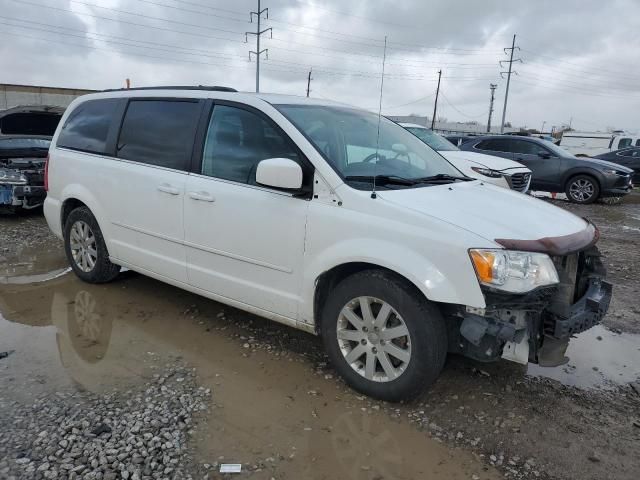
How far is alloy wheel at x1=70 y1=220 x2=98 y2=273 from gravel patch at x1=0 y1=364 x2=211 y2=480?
6.70 feet

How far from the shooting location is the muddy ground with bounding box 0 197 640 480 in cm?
261

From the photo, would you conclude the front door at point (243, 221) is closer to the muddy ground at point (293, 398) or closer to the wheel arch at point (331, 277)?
the wheel arch at point (331, 277)

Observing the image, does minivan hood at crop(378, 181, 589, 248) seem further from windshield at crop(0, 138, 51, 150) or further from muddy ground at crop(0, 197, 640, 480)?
windshield at crop(0, 138, 51, 150)

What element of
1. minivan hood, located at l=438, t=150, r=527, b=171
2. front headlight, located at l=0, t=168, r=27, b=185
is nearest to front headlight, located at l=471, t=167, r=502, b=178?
minivan hood, located at l=438, t=150, r=527, b=171

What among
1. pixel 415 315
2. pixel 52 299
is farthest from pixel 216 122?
pixel 52 299

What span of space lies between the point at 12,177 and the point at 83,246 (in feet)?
12.7

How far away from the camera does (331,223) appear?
10.3 ft

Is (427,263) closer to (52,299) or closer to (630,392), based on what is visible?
(630,392)

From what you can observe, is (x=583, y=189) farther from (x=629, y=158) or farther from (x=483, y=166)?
(x=629, y=158)

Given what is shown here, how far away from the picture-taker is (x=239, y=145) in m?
3.69

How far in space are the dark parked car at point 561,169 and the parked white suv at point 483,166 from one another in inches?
127

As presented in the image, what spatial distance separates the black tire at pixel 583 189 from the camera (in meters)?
12.4

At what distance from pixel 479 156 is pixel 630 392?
6.61m

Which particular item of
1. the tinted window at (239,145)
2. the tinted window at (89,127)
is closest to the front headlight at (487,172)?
the tinted window at (239,145)
